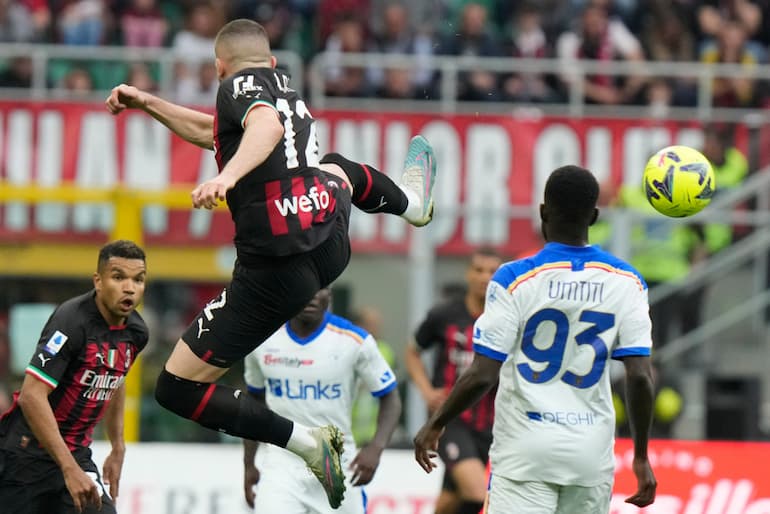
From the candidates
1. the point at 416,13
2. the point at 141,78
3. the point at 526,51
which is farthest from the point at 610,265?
the point at 416,13

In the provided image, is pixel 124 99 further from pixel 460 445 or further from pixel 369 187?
pixel 460 445

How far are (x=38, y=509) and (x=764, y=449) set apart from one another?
16.5ft

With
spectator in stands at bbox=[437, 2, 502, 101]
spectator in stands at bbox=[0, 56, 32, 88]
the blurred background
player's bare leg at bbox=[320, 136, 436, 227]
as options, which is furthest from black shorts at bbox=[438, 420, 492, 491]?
spectator in stands at bbox=[0, 56, 32, 88]

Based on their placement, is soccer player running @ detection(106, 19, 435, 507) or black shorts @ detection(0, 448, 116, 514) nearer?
soccer player running @ detection(106, 19, 435, 507)

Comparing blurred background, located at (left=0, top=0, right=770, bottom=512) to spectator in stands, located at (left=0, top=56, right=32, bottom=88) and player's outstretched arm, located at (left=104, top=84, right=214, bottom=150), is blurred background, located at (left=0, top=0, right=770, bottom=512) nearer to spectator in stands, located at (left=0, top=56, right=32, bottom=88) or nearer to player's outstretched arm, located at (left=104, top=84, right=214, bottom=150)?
spectator in stands, located at (left=0, top=56, right=32, bottom=88)

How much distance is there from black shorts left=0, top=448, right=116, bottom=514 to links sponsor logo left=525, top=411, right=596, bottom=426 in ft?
7.27

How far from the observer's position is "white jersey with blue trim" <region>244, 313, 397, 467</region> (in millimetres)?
8656

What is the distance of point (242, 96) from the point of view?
6656 millimetres

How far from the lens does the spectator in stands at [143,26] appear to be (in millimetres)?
16922

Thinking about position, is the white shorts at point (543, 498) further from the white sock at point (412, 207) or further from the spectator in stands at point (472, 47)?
the spectator in stands at point (472, 47)

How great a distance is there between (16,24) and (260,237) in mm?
11010

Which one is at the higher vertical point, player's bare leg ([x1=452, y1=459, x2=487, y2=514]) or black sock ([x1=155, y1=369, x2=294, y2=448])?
black sock ([x1=155, y1=369, x2=294, y2=448])

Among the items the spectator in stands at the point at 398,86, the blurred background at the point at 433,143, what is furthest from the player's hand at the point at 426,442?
the spectator in stands at the point at 398,86

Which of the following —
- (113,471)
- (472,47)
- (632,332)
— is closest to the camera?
(632,332)
